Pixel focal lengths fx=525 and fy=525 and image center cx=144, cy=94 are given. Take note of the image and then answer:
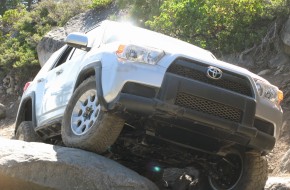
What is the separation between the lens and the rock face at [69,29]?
1700 cm

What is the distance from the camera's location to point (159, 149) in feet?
18.5

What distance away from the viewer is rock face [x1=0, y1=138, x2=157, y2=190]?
4926 millimetres

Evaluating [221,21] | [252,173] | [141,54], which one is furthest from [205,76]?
[221,21]

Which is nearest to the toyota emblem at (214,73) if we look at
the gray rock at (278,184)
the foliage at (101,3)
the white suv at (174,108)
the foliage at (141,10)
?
the white suv at (174,108)

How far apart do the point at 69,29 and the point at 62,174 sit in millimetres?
13906

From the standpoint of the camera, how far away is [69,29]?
18.4 m

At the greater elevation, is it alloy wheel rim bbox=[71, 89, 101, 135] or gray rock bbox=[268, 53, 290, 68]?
gray rock bbox=[268, 53, 290, 68]

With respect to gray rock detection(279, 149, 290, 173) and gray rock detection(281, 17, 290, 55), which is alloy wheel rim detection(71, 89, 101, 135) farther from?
gray rock detection(281, 17, 290, 55)

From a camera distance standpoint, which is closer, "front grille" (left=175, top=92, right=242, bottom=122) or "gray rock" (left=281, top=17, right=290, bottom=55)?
"front grille" (left=175, top=92, right=242, bottom=122)

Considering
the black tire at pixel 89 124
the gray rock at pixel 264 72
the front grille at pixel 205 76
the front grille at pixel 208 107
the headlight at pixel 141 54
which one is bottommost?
the black tire at pixel 89 124

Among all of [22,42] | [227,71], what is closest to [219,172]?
[227,71]

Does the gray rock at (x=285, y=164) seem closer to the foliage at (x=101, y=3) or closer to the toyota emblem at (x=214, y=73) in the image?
the toyota emblem at (x=214, y=73)

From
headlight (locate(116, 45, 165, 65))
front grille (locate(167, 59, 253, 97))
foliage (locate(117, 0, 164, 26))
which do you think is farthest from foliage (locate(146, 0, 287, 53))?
headlight (locate(116, 45, 165, 65))

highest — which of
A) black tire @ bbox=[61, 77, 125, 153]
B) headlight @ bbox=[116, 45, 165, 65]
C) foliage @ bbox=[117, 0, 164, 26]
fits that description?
foliage @ bbox=[117, 0, 164, 26]
